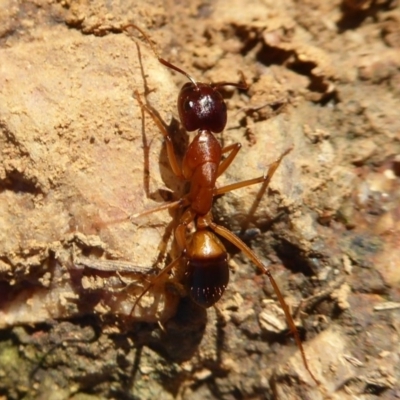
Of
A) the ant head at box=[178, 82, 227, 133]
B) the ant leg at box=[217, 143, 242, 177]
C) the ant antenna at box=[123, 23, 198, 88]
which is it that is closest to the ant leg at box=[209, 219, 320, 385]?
the ant leg at box=[217, 143, 242, 177]

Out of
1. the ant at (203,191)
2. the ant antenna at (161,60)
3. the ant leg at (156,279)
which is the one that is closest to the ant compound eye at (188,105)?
the ant at (203,191)

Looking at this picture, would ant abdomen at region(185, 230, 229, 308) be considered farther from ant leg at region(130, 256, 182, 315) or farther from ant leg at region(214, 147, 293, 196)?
ant leg at region(214, 147, 293, 196)

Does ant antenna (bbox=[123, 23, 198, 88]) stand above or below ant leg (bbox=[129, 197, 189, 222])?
above

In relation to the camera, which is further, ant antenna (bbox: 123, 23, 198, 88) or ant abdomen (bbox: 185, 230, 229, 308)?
ant antenna (bbox: 123, 23, 198, 88)

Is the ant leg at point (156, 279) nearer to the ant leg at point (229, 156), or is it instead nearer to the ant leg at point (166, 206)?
the ant leg at point (166, 206)

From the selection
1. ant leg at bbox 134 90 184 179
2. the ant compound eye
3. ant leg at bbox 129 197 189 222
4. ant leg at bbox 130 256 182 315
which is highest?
the ant compound eye

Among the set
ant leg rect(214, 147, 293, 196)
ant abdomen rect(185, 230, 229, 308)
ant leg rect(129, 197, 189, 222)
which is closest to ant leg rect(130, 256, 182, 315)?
ant abdomen rect(185, 230, 229, 308)
